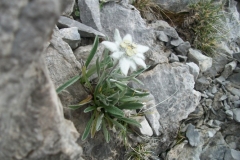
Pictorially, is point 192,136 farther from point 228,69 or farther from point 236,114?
point 228,69

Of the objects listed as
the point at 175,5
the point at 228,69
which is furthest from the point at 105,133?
the point at 228,69

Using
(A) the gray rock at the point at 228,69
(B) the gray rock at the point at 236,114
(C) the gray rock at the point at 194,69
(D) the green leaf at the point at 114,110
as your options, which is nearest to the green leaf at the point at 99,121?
(D) the green leaf at the point at 114,110

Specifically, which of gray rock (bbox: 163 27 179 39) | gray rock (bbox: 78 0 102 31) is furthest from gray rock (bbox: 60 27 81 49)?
gray rock (bbox: 163 27 179 39)

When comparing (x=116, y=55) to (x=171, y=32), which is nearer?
(x=116, y=55)

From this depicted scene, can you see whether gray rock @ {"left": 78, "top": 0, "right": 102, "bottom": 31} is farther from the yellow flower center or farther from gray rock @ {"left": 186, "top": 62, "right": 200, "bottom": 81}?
gray rock @ {"left": 186, "top": 62, "right": 200, "bottom": 81}

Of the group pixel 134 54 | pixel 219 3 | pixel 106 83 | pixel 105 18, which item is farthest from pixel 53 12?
pixel 219 3

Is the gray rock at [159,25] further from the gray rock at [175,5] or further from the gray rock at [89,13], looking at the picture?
the gray rock at [89,13]

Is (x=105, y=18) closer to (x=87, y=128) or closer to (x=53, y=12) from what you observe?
(x=87, y=128)
